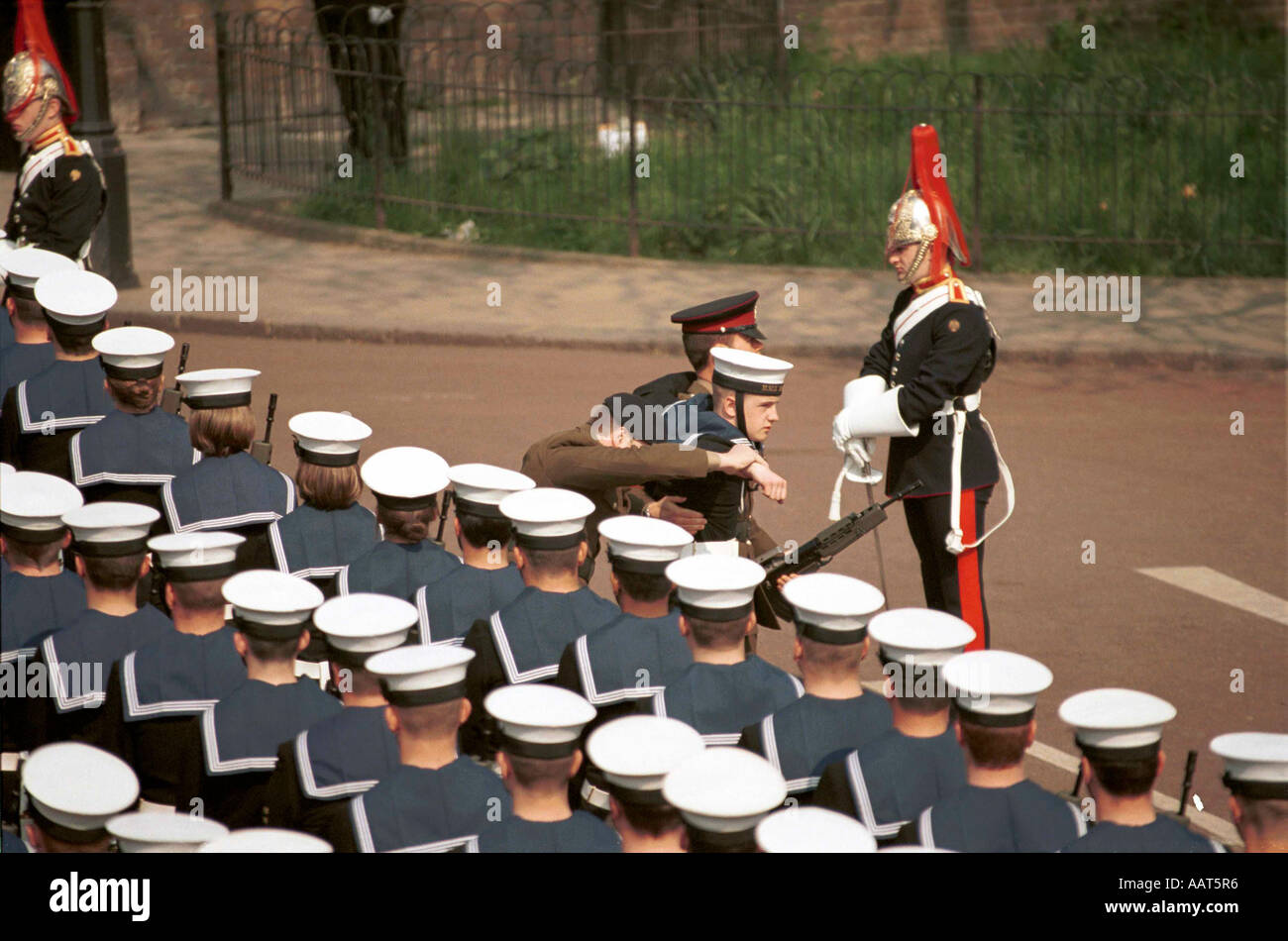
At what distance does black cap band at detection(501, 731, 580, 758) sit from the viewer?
12.9 ft

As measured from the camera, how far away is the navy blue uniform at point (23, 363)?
734 centimetres

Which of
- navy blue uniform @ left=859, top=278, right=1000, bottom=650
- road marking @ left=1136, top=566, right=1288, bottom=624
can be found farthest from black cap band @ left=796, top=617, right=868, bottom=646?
road marking @ left=1136, top=566, right=1288, bottom=624

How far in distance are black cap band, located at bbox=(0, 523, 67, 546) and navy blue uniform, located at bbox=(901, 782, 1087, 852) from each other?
2776mm

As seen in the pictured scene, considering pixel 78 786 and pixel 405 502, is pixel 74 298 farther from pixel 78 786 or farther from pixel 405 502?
pixel 78 786

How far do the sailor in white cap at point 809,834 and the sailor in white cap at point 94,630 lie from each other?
216 cm

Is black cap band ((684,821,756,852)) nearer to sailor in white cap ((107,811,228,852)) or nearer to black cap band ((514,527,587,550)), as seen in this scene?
sailor in white cap ((107,811,228,852))

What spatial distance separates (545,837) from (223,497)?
2742mm

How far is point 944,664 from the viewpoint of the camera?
4.37 meters

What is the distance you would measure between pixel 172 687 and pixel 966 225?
447 inches

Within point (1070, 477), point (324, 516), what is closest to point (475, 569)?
point (324, 516)

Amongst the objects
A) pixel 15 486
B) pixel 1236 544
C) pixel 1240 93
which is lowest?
pixel 1236 544

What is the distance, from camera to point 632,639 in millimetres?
5039
